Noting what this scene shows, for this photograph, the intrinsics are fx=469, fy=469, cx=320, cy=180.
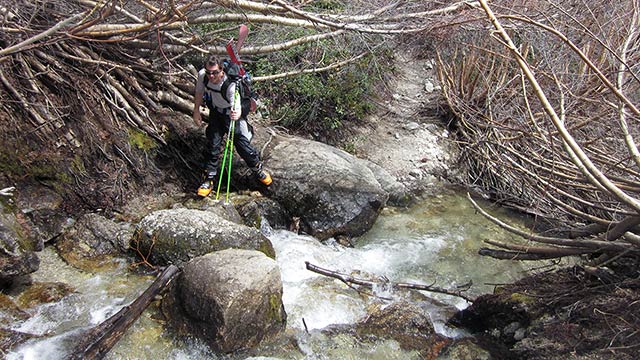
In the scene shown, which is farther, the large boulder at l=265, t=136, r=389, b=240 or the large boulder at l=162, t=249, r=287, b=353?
the large boulder at l=265, t=136, r=389, b=240

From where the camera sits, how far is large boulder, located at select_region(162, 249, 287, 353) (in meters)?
3.74

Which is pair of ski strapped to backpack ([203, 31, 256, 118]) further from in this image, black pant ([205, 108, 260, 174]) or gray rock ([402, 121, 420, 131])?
gray rock ([402, 121, 420, 131])

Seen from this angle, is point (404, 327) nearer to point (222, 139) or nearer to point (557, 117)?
point (557, 117)

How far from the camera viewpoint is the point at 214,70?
5023 mm

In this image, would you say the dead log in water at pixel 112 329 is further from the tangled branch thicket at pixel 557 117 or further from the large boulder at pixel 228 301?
the tangled branch thicket at pixel 557 117

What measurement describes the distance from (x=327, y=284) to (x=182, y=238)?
1.53m

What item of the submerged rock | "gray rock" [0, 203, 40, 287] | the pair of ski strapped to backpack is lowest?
the submerged rock

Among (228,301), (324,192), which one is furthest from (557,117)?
(324,192)

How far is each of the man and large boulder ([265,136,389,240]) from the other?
308 mm

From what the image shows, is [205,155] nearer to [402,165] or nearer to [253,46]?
[253,46]

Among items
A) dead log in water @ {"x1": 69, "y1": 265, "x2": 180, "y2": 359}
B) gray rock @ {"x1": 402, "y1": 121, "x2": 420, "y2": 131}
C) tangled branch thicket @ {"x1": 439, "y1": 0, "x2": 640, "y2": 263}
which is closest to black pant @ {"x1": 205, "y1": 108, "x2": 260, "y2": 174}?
dead log in water @ {"x1": 69, "y1": 265, "x2": 180, "y2": 359}

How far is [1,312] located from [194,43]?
381 cm

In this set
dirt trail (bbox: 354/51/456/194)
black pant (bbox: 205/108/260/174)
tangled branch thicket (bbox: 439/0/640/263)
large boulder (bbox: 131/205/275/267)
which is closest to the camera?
tangled branch thicket (bbox: 439/0/640/263)

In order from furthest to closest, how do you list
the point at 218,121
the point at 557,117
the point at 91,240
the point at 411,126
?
the point at 411,126, the point at 218,121, the point at 91,240, the point at 557,117
